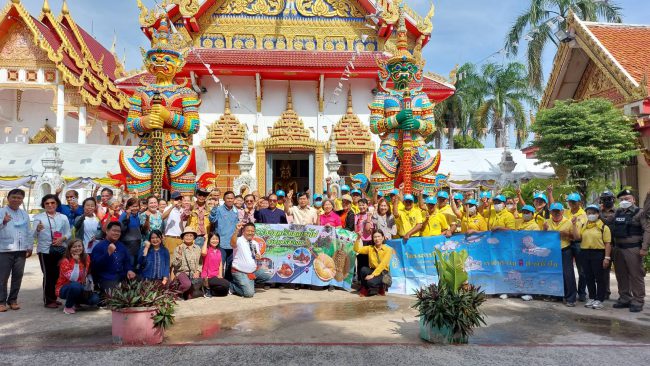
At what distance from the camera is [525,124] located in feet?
92.2

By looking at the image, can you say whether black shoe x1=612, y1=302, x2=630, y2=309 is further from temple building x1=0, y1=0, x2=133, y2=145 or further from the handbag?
temple building x1=0, y1=0, x2=133, y2=145

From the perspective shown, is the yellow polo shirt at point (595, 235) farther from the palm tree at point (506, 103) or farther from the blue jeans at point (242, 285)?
the palm tree at point (506, 103)

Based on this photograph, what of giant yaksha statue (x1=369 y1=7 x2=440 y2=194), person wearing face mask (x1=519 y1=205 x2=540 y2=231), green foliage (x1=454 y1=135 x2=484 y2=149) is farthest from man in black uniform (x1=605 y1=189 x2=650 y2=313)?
green foliage (x1=454 y1=135 x2=484 y2=149)

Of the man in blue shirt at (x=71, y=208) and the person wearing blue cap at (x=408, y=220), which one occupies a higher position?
the man in blue shirt at (x=71, y=208)

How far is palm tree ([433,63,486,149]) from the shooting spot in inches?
1185

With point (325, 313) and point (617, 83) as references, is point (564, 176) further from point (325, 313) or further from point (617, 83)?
point (325, 313)

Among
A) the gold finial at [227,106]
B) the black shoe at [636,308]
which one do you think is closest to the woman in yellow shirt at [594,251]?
the black shoe at [636,308]

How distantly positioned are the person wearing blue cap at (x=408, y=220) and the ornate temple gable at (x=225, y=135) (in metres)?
8.56

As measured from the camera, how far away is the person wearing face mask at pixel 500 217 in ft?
22.8

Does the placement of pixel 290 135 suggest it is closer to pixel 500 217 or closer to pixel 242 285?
pixel 242 285

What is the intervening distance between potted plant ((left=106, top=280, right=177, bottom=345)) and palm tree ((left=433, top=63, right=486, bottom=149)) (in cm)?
2778

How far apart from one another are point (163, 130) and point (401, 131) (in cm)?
462

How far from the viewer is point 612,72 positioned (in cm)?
1231

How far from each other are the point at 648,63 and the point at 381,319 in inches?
481
